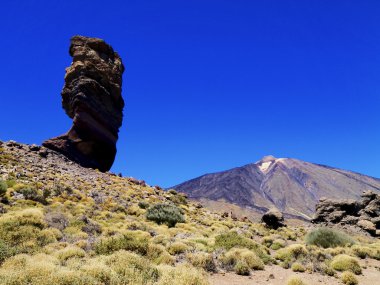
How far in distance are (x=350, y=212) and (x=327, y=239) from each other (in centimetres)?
1911

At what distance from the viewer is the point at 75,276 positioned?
852cm

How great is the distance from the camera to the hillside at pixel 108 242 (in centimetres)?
964

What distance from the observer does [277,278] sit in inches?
531

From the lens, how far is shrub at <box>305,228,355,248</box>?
2412 centimetres

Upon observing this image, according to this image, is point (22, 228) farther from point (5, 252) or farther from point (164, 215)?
point (164, 215)

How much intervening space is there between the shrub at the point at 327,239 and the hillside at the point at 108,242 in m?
2.47

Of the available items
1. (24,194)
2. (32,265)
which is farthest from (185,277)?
(24,194)

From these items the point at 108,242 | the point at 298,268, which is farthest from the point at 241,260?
the point at 108,242

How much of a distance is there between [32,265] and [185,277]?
376 cm

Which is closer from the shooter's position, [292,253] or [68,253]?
[68,253]

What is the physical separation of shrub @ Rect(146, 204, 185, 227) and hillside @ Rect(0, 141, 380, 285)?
71mm

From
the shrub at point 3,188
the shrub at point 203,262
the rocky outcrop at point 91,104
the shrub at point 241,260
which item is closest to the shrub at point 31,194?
the shrub at point 3,188

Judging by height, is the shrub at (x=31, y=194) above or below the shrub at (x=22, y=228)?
above

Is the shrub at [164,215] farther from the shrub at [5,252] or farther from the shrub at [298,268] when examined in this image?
the shrub at [5,252]
